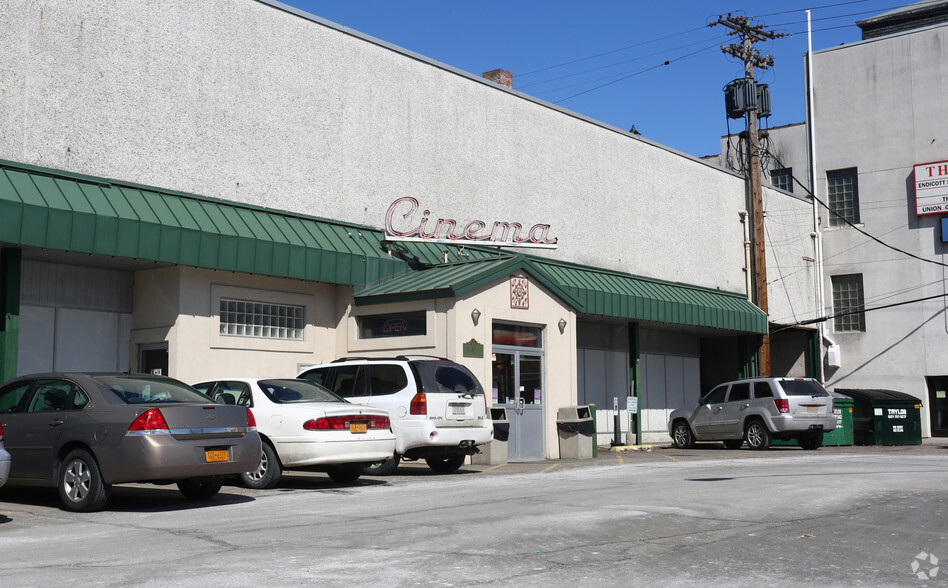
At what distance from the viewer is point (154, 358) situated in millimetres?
17938

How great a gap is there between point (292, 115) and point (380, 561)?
14261 millimetres

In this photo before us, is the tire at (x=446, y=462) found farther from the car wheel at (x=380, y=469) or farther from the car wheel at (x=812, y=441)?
the car wheel at (x=812, y=441)

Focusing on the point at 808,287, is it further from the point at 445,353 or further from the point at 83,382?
the point at 83,382

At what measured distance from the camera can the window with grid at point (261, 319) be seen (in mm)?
18656

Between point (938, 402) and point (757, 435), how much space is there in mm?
15116

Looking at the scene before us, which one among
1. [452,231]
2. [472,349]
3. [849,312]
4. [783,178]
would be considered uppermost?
[783,178]

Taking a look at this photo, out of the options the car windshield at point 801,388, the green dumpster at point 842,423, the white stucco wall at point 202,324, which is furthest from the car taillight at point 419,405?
the green dumpster at point 842,423

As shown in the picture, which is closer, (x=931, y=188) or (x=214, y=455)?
(x=214, y=455)

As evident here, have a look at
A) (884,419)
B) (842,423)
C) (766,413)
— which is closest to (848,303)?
(884,419)

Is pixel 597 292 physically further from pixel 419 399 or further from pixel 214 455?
pixel 214 455

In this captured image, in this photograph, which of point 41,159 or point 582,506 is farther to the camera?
point 41,159

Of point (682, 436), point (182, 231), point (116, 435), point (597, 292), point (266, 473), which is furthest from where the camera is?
point (682, 436)

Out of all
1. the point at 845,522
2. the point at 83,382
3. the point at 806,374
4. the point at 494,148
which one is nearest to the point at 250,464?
the point at 83,382

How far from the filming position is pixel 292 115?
65.7 ft
